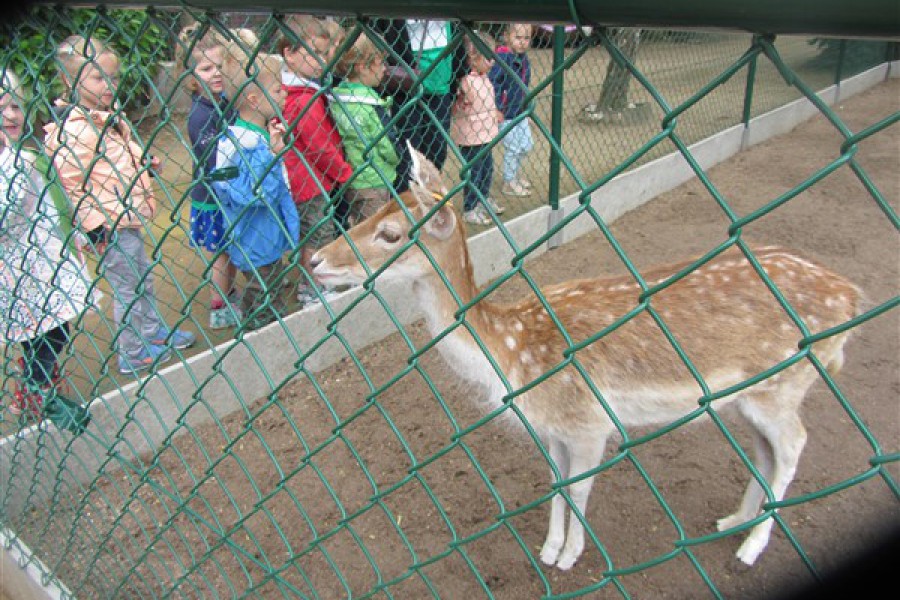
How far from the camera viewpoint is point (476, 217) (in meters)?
5.95

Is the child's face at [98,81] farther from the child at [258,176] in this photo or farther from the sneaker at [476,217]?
the sneaker at [476,217]

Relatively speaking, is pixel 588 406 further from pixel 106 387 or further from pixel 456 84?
pixel 456 84

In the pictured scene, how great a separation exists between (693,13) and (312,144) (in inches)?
144

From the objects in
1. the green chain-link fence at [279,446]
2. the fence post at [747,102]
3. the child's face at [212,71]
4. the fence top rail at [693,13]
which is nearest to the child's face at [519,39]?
the green chain-link fence at [279,446]

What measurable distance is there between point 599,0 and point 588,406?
2.13 meters

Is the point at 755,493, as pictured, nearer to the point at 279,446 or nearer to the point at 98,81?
the point at 279,446

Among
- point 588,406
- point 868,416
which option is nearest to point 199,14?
point 588,406

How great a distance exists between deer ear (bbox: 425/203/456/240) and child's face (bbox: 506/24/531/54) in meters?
3.71

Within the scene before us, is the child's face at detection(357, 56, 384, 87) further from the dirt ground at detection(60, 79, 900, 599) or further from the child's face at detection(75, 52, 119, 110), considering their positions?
the dirt ground at detection(60, 79, 900, 599)

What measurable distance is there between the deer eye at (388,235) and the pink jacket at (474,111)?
3.09 meters

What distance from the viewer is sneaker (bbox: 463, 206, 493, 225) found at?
231 inches

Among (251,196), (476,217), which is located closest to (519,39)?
(476,217)

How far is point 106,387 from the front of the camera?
3.88m

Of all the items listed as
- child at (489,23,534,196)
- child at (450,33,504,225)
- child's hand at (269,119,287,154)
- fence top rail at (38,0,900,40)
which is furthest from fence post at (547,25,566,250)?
fence top rail at (38,0,900,40)
